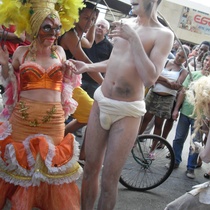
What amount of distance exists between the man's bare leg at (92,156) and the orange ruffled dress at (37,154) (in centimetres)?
14

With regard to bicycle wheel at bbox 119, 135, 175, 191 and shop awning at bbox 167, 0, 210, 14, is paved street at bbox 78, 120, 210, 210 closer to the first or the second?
bicycle wheel at bbox 119, 135, 175, 191

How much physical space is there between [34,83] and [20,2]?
0.62 metres

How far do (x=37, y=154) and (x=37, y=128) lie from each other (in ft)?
0.70

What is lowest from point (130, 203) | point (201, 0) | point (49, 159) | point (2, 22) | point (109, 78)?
point (130, 203)

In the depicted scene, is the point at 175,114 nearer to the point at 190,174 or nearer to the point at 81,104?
the point at 190,174

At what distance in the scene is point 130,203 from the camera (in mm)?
3635

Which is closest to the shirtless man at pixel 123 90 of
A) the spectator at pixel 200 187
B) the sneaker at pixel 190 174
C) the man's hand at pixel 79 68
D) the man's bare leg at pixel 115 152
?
the man's bare leg at pixel 115 152

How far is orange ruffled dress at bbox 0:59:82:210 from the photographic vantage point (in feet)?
8.28

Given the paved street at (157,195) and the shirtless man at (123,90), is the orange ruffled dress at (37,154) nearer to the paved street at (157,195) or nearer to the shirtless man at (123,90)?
the shirtless man at (123,90)

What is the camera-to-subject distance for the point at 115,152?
2361 millimetres

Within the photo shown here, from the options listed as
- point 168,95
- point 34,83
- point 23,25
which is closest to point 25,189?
point 34,83

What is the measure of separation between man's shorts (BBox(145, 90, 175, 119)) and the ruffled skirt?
2776 mm

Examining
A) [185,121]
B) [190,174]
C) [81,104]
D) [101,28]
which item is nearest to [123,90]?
[81,104]

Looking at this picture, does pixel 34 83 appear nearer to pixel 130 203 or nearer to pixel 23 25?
pixel 23 25
